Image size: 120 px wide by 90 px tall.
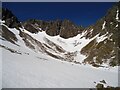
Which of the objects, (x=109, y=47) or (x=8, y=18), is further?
(x=8, y=18)

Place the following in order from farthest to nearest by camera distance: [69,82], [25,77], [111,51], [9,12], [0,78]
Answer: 1. [9,12]
2. [111,51]
3. [69,82]
4. [25,77]
5. [0,78]

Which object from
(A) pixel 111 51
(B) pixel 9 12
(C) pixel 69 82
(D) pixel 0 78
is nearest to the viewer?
(D) pixel 0 78

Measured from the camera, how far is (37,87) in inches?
632

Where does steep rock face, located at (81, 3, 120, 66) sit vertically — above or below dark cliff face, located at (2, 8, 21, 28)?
below

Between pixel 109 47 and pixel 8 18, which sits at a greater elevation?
pixel 8 18

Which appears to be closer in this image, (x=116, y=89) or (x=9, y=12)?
(x=116, y=89)

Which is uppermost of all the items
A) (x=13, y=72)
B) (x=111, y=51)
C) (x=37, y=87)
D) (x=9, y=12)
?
(x=9, y=12)

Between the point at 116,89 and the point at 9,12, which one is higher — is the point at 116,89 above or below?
below

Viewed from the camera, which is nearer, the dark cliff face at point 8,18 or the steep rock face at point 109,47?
the steep rock face at point 109,47

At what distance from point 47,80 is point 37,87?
2167mm

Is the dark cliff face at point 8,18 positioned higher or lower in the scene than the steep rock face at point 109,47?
higher

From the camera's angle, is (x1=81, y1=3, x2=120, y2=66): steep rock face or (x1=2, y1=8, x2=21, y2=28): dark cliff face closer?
(x1=81, y1=3, x2=120, y2=66): steep rock face

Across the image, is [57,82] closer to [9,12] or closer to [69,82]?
[69,82]

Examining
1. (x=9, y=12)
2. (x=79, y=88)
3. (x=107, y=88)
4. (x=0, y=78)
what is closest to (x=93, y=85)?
(x=107, y=88)
